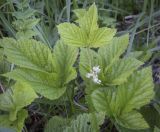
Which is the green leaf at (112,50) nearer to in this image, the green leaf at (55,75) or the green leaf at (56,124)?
the green leaf at (55,75)

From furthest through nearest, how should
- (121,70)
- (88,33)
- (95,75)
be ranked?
1. (121,70)
2. (88,33)
3. (95,75)

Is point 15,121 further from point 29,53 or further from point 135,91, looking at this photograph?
point 135,91

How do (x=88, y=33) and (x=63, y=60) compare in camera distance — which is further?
(x=63, y=60)

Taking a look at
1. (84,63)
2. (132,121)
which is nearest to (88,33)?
(84,63)

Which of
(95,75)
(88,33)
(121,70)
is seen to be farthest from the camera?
(121,70)

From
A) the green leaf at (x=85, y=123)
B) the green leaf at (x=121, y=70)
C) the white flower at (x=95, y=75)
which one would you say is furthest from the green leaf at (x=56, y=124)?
the white flower at (x=95, y=75)

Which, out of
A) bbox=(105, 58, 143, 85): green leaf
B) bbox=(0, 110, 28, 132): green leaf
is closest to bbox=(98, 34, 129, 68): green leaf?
bbox=(105, 58, 143, 85): green leaf
